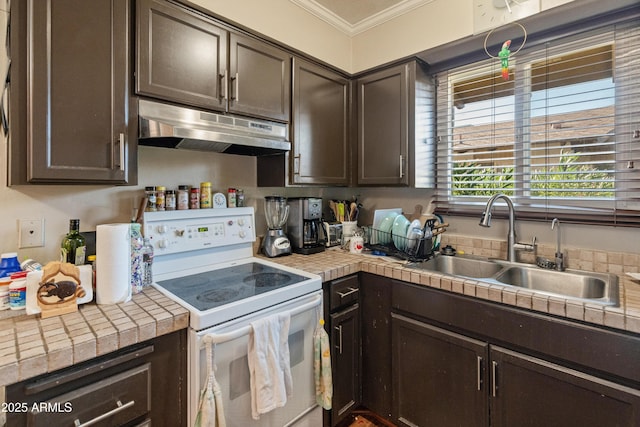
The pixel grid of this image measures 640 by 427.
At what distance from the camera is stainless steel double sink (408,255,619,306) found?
1403 millimetres

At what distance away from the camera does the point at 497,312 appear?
50.1 inches

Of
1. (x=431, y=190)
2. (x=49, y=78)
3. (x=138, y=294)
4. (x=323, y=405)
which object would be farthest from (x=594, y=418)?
(x=49, y=78)

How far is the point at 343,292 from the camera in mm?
1660

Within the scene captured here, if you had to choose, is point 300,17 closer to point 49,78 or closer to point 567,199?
point 49,78

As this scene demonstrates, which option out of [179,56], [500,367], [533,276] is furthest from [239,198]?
[533,276]

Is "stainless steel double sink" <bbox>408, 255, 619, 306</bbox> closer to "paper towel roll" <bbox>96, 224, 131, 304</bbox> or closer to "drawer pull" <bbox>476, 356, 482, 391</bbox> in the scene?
"drawer pull" <bbox>476, 356, 482, 391</bbox>

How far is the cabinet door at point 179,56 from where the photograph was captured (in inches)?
50.7

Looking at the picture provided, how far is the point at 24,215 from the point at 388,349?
1767 millimetres

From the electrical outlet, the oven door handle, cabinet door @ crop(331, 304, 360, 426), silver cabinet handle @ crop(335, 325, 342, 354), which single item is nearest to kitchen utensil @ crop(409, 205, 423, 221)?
cabinet door @ crop(331, 304, 360, 426)

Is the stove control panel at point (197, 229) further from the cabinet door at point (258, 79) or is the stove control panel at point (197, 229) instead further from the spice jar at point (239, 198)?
the cabinet door at point (258, 79)

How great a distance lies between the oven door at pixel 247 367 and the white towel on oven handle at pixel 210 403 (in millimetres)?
22

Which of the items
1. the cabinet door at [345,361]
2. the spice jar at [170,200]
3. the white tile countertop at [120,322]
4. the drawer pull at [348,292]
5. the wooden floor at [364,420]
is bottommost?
the wooden floor at [364,420]

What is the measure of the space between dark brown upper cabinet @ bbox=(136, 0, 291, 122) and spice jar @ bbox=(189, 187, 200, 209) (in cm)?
46

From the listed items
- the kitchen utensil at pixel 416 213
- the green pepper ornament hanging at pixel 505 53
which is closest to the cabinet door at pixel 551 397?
the kitchen utensil at pixel 416 213
